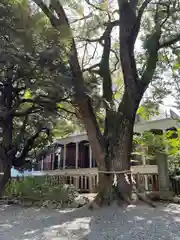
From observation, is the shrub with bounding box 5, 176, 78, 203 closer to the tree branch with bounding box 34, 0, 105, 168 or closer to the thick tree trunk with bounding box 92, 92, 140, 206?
the thick tree trunk with bounding box 92, 92, 140, 206

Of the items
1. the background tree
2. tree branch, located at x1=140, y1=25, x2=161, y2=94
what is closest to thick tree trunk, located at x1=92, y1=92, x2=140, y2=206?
tree branch, located at x1=140, y1=25, x2=161, y2=94

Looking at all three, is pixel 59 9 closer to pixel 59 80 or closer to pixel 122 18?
pixel 122 18

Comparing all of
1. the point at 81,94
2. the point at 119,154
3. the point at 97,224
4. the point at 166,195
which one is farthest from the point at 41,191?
the point at 166,195

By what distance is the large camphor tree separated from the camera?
6.64 metres

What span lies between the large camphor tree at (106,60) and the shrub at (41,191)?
155cm

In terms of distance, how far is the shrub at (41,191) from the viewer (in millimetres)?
7539

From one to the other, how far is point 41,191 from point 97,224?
3.60 meters

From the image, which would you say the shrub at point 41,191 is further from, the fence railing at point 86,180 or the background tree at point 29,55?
the fence railing at point 86,180

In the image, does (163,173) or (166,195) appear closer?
(166,195)

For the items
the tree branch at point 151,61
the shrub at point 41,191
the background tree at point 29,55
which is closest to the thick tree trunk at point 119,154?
the tree branch at point 151,61

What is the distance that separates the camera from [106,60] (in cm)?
817

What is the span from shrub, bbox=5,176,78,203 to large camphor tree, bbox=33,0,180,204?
1.55 m

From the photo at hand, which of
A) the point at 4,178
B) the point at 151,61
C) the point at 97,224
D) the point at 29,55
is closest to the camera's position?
the point at 97,224

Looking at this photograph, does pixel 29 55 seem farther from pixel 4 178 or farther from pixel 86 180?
pixel 86 180
